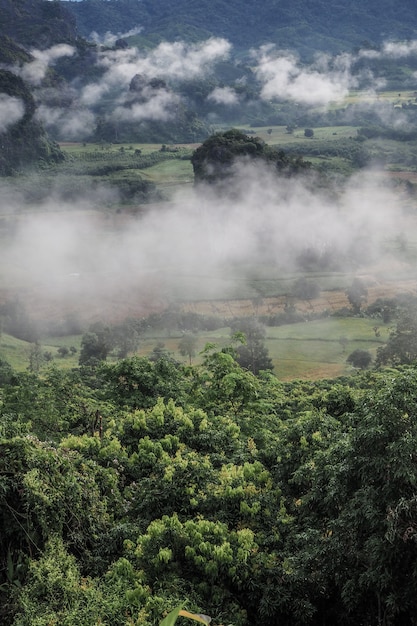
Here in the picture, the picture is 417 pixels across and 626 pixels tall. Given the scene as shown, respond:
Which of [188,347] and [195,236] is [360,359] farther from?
[195,236]

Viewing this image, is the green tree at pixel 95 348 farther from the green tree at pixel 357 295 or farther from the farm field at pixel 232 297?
the green tree at pixel 357 295

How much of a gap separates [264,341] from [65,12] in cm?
17637

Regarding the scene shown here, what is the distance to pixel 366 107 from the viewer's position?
531 ft

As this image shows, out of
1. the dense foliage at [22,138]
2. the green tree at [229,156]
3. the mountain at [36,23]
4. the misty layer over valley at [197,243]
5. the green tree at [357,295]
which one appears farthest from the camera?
the mountain at [36,23]

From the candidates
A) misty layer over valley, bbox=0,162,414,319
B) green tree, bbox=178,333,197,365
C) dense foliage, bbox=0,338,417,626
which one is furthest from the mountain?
dense foliage, bbox=0,338,417,626

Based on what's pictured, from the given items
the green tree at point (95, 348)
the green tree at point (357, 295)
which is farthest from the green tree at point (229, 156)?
the green tree at point (95, 348)

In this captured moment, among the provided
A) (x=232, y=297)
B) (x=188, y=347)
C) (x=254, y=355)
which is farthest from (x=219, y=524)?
(x=232, y=297)

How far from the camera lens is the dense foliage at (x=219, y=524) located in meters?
9.28

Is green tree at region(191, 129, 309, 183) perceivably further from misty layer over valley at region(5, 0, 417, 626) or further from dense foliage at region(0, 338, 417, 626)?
dense foliage at region(0, 338, 417, 626)

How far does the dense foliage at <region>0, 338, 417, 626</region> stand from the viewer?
30.5 feet

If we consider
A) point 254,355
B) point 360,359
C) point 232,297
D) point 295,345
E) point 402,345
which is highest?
point 402,345

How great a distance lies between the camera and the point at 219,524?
11.3 metres

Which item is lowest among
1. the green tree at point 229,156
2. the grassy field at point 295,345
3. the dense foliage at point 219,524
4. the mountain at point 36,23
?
the grassy field at point 295,345

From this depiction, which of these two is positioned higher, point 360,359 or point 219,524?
point 219,524
